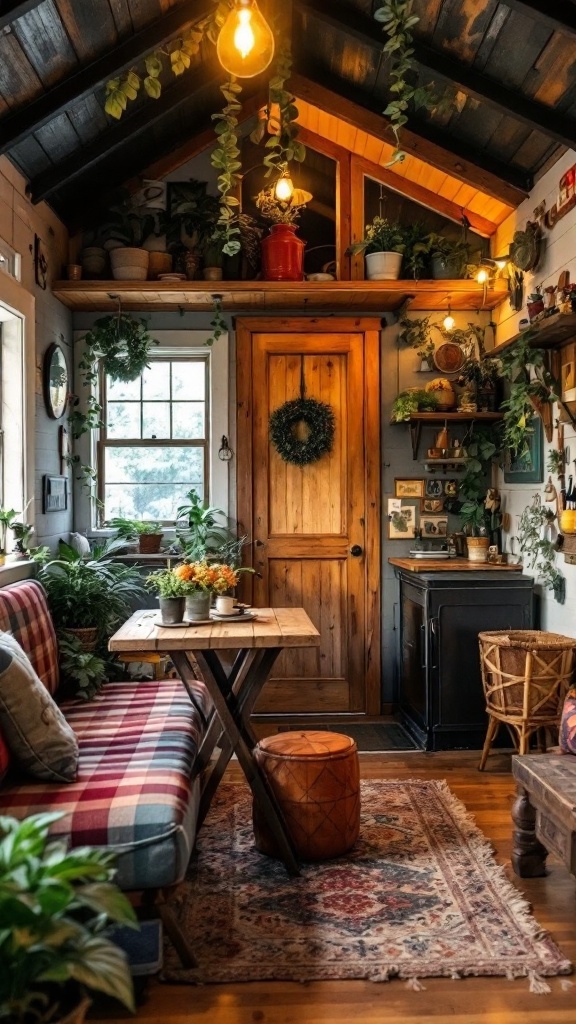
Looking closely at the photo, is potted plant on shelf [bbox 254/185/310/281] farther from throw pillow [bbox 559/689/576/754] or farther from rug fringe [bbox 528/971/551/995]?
rug fringe [bbox 528/971/551/995]

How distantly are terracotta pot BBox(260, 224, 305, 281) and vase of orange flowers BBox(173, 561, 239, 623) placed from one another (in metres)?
2.29

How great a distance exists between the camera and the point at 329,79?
190 inches

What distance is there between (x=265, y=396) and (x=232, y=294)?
0.67m

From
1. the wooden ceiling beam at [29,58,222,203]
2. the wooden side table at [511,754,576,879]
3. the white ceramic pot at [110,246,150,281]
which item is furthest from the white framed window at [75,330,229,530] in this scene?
the wooden side table at [511,754,576,879]

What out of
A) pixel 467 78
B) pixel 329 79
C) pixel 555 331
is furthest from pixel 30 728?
pixel 329 79

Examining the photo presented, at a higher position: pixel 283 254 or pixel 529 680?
pixel 283 254

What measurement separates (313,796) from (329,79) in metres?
3.93

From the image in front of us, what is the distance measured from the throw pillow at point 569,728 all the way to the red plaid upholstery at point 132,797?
1347mm

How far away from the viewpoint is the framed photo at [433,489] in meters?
5.33

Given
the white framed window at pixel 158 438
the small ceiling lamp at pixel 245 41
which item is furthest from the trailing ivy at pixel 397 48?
the white framed window at pixel 158 438

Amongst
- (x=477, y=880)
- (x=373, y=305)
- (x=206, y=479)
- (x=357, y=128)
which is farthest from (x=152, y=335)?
(x=477, y=880)

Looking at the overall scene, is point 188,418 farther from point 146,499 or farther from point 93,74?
point 93,74

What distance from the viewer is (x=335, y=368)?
17.5 ft

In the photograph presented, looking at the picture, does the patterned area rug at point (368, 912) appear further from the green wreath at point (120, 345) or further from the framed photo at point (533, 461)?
the green wreath at point (120, 345)
